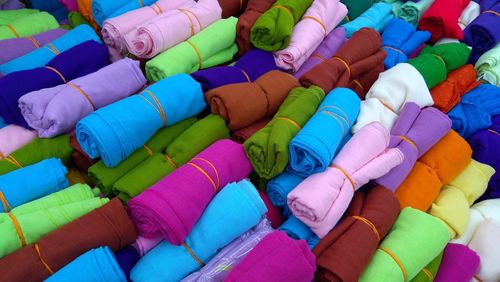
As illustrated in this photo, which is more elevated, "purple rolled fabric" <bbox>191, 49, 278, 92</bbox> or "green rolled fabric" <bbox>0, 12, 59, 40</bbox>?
"green rolled fabric" <bbox>0, 12, 59, 40</bbox>

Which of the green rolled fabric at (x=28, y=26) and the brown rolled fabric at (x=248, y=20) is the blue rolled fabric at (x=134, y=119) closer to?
the brown rolled fabric at (x=248, y=20)

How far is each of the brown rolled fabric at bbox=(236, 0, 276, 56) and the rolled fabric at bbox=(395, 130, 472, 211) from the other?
64 centimetres

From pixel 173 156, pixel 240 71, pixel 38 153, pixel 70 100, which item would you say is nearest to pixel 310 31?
pixel 240 71

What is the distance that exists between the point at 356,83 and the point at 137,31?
70 cm

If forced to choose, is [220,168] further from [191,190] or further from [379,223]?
[379,223]

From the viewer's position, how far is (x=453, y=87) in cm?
139

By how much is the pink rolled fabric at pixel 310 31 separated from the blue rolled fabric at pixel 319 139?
266 mm

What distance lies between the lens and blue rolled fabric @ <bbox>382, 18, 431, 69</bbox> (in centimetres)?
147

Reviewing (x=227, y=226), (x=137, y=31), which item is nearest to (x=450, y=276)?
(x=227, y=226)

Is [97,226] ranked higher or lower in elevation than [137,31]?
lower

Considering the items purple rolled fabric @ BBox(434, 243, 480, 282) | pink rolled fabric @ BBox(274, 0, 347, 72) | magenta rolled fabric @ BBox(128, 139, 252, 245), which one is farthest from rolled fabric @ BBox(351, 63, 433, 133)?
magenta rolled fabric @ BBox(128, 139, 252, 245)

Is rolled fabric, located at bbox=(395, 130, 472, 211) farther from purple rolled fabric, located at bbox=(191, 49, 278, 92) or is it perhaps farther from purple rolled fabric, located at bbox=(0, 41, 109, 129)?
purple rolled fabric, located at bbox=(0, 41, 109, 129)

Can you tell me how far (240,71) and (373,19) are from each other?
2.10 feet

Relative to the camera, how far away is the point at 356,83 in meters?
1.35
